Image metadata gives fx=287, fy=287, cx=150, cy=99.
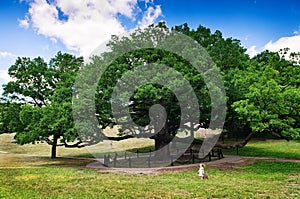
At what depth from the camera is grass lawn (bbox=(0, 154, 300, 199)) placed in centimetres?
1283

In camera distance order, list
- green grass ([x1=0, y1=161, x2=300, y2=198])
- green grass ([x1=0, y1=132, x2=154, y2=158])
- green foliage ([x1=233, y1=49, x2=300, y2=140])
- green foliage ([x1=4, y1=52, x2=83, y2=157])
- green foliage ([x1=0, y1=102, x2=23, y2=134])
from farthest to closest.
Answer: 1. green grass ([x1=0, y1=132, x2=154, y2=158])
2. green foliage ([x1=0, y1=102, x2=23, y2=134])
3. green foliage ([x1=4, y1=52, x2=83, y2=157])
4. green foliage ([x1=233, y1=49, x2=300, y2=140])
5. green grass ([x1=0, y1=161, x2=300, y2=198])

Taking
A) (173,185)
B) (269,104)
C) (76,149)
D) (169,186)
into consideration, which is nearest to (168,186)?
(169,186)

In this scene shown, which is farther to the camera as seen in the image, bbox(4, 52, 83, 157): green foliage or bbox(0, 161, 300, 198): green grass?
bbox(4, 52, 83, 157): green foliage

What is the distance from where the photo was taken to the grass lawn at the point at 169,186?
42.1 ft

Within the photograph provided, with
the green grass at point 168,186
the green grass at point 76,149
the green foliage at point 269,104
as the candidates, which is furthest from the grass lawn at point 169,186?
the green grass at point 76,149

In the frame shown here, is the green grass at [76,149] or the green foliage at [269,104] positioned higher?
the green foliage at [269,104]

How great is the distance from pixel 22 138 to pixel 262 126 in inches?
837

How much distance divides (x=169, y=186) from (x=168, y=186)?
0.05m

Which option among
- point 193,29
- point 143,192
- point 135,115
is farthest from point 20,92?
point 143,192

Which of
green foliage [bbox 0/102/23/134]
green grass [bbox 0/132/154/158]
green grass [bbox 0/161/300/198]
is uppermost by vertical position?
green foliage [bbox 0/102/23/134]

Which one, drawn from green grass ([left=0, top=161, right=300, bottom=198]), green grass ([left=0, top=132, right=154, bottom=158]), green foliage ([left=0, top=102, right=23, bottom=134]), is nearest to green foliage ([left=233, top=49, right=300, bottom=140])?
green grass ([left=0, top=161, right=300, bottom=198])

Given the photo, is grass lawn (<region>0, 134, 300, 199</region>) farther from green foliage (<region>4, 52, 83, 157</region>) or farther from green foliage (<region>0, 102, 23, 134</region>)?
green foliage (<region>0, 102, 23, 134</region>)

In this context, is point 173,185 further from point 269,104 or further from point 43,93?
point 43,93

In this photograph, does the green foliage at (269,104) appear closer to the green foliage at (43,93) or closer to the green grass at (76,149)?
the green foliage at (43,93)
